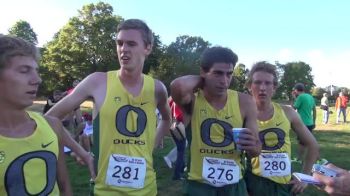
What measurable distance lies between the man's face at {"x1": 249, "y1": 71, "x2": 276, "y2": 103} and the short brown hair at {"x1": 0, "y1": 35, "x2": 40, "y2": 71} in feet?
8.57

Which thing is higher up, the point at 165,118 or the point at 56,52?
the point at 56,52

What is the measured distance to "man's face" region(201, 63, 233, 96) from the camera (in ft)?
12.3

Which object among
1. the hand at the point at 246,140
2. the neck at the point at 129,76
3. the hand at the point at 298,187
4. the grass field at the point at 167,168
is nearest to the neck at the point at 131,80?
the neck at the point at 129,76

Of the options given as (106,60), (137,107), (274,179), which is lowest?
(274,179)

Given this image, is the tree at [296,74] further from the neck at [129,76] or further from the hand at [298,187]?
the neck at [129,76]

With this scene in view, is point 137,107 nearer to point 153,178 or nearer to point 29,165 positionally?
point 153,178

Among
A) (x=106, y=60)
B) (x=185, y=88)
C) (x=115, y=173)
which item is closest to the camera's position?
(x=115, y=173)

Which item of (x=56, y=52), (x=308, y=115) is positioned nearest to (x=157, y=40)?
(x=56, y=52)

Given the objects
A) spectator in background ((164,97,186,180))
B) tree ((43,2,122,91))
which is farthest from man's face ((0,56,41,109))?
tree ((43,2,122,91))

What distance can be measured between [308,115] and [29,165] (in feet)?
32.4

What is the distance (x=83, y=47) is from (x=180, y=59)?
17392 millimetres

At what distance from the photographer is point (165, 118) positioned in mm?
4227

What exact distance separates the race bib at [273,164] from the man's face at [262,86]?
23.4 inches

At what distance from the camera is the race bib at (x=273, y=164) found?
453cm
